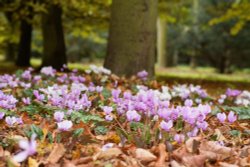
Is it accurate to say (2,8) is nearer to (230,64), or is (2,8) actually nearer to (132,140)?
(132,140)

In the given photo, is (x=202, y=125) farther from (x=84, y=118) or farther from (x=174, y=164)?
(x=84, y=118)

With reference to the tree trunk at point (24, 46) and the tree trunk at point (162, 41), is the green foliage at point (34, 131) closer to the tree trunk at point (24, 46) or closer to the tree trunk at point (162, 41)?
the tree trunk at point (24, 46)

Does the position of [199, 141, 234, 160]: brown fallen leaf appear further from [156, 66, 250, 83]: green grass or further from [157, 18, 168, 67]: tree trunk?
[157, 18, 168, 67]: tree trunk

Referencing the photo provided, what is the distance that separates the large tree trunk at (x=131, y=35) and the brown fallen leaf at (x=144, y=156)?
17.6ft

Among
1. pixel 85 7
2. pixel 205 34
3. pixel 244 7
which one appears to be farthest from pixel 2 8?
pixel 205 34

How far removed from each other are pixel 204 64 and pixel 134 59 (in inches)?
1164

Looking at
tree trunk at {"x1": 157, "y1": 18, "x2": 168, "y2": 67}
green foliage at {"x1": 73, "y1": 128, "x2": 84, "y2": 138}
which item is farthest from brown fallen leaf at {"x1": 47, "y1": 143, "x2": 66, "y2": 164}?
tree trunk at {"x1": 157, "y1": 18, "x2": 168, "y2": 67}

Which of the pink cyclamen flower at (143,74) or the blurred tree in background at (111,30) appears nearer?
the pink cyclamen flower at (143,74)

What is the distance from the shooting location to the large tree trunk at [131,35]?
7.76m

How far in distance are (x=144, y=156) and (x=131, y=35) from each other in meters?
5.53

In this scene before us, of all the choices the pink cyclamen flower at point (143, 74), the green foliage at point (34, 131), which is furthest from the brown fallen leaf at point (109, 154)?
the pink cyclamen flower at point (143, 74)

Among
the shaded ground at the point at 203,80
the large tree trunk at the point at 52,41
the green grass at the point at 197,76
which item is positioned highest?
the large tree trunk at the point at 52,41

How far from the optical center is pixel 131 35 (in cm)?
780

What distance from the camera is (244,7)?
1402cm
